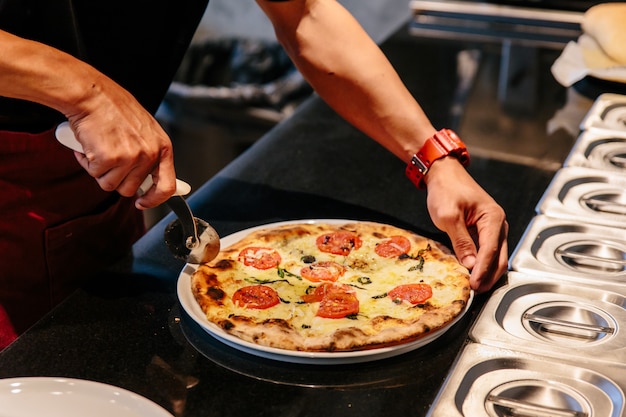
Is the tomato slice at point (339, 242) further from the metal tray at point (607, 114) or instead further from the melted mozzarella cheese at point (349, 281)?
the metal tray at point (607, 114)

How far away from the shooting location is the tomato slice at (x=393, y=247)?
1.36 m

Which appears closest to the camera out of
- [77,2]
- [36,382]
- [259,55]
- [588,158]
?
[36,382]

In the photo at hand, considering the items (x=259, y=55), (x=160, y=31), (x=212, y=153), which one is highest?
(x=160, y=31)

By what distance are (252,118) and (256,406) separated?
220 centimetres

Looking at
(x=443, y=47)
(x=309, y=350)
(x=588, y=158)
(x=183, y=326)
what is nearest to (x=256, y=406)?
(x=309, y=350)

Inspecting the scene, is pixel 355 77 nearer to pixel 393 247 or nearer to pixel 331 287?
pixel 393 247

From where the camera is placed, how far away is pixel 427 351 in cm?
116

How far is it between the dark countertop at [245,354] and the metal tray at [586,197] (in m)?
0.03

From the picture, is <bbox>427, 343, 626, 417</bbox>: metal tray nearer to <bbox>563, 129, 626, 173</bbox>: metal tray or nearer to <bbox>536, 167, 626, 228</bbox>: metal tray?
<bbox>536, 167, 626, 228</bbox>: metal tray

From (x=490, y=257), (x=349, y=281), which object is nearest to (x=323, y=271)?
(x=349, y=281)

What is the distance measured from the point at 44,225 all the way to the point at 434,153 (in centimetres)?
67

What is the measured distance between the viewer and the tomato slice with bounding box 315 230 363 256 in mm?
1370

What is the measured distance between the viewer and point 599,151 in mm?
1746

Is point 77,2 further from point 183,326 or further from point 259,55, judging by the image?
point 259,55
